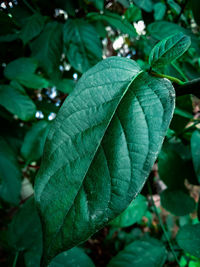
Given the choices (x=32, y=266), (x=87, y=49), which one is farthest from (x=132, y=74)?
(x=32, y=266)

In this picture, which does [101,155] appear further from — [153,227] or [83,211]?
[153,227]

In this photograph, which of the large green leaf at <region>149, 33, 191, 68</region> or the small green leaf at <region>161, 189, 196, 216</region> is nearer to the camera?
the large green leaf at <region>149, 33, 191, 68</region>

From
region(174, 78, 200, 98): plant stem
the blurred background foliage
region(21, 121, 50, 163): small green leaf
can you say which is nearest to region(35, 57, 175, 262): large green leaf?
region(174, 78, 200, 98): plant stem

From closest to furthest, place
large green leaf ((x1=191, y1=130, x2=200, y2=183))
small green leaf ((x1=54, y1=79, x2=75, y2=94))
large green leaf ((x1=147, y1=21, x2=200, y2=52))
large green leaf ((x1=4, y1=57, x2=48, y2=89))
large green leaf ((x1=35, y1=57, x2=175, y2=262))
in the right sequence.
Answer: large green leaf ((x1=35, y1=57, x2=175, y2=262)), large green leaf ((x1=191, y1=130, x2=200, y2=183)), large green leaf ((x1=147, y1=21, x2=200, y2=52)), large green leaf ((x1=4, y1=57, x2=48, y2=89)), small green leaf ((x1=54, y1=79, x2=75, y2=94))

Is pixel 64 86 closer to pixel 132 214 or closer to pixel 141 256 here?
pixel 132 214

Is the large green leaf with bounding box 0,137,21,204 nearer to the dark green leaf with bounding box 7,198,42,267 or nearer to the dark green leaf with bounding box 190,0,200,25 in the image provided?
the dark green leaf with bounding box 7,198,42,267

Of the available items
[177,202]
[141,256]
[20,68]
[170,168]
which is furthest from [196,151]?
[20,68]
